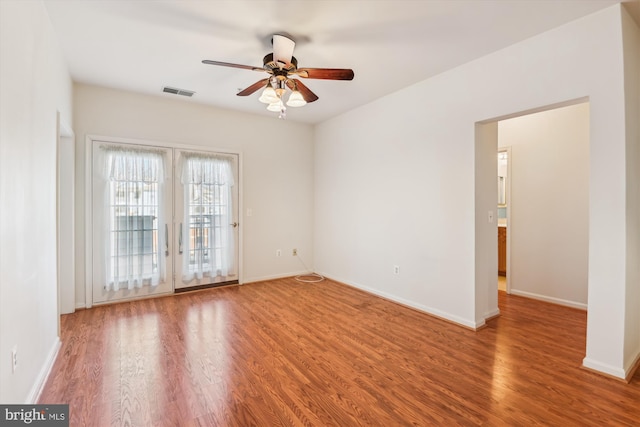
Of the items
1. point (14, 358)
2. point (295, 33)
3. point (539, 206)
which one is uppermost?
point (295, 33)

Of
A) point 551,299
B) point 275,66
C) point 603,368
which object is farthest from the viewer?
point 551,299

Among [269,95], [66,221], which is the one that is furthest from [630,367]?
[66,221]

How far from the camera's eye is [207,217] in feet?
15.3

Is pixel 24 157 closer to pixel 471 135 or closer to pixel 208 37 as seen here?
pixel 208 37

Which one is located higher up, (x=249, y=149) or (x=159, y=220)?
(x=249, y=149)

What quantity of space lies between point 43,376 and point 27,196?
4.31 ft

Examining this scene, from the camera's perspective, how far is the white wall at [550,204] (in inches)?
147

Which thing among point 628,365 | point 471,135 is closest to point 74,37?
point 471,135

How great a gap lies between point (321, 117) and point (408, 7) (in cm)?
296

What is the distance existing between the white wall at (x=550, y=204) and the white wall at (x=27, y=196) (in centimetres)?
518

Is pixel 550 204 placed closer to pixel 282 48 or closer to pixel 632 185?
pixel 632 185

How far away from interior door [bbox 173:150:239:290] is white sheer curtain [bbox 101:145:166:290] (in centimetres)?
26

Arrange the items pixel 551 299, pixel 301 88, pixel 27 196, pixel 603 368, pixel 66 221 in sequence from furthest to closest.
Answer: pixel 551 299, pixel 66 221, pixel 301 88, pixel 603 368, pixel 27 196

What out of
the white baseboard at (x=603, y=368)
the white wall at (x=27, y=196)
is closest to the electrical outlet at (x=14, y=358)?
the white wall at (x=27, y=196)
